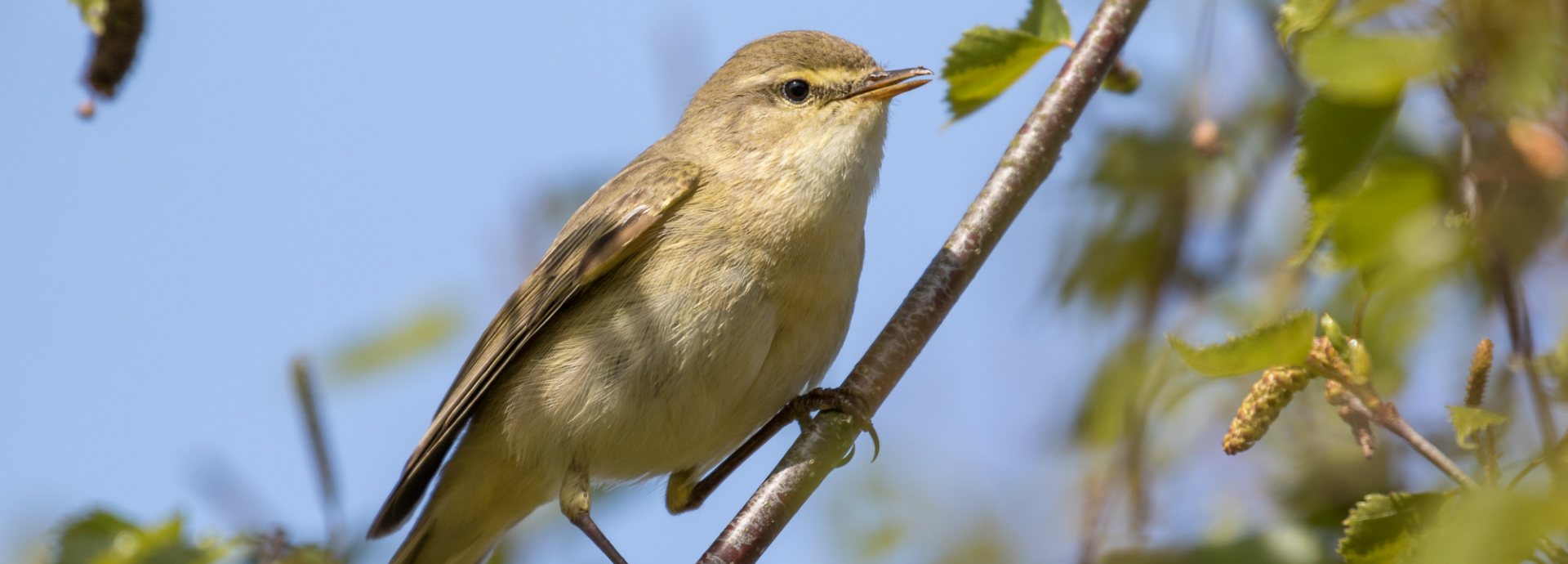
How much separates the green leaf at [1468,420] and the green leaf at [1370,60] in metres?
0.45

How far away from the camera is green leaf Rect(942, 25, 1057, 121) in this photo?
9.07 ft

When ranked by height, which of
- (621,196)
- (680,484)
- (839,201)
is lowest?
(680,484)

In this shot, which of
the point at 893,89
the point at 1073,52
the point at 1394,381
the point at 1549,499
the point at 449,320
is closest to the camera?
the point at 1549,499

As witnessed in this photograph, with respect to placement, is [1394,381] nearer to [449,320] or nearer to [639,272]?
[639,272]

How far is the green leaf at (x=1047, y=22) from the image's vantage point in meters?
2.85

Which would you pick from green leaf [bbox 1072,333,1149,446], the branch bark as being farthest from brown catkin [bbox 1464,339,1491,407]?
the branch bark

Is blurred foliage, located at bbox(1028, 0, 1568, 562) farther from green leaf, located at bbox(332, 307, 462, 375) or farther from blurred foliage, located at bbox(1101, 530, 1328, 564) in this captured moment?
green leaf, located at bbox(332, 307, 462, 375)

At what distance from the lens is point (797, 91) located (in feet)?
11.9

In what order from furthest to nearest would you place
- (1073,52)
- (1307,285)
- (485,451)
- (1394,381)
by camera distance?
(485,451), (1307,285), (1073,52), (1394,381)

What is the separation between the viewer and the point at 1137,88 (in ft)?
10.6

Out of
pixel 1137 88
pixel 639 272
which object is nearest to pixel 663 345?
pixel 639 272

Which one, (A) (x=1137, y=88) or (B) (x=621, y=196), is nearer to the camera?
(A) (x=1137, y=88)

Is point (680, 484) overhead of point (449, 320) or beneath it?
beneath

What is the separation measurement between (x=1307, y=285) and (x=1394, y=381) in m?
0.71
